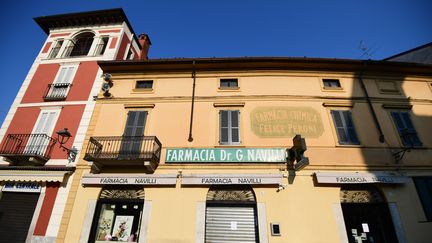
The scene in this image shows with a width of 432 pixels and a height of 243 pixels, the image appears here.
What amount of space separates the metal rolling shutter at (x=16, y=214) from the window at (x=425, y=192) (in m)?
15.6

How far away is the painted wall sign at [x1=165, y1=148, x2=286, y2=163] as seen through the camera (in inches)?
365

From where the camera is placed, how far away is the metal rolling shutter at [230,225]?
8.36 m

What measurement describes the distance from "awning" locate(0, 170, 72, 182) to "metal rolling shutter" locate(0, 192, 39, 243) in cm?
75

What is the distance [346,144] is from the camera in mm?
9703

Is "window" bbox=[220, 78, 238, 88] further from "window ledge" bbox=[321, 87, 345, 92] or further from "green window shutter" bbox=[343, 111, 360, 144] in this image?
"green window shutter" bbox=[343, 111, 360, 144]

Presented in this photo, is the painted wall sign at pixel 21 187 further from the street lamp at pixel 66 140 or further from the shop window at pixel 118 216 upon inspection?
the shop window at pixel 118 216

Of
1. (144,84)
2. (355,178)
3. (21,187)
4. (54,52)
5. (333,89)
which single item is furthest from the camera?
(54,52)

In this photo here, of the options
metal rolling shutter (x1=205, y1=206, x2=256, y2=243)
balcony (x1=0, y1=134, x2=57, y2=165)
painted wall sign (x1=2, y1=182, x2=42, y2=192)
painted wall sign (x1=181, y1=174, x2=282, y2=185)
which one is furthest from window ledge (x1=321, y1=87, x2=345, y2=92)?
painted wall sign (x1=2, y1=182, x2=42, y2=192)

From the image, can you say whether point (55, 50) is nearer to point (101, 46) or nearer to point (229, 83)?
point (101, 46)

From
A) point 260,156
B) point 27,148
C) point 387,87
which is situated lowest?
point 260,156

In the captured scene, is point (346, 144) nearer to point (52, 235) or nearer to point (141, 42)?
point (52, 235)

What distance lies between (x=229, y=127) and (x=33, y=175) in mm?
8578

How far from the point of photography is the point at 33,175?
9.38 meters

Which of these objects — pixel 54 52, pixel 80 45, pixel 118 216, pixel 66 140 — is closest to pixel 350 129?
pixel 118 216
